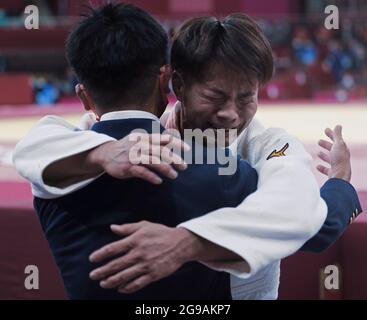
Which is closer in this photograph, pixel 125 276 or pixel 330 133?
pixel 125 276

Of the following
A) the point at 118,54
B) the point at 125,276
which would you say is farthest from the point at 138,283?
the point at 118,54

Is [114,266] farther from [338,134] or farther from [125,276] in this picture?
[338,134]

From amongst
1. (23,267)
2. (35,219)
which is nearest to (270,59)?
(35,219)

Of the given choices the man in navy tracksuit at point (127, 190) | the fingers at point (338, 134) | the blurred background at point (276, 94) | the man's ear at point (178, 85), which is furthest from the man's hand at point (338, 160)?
the blurred background at point (276, 94)

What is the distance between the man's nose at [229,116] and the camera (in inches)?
50.4

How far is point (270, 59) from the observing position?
1260 mm

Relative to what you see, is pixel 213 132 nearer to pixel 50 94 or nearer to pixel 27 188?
pixel 27 188

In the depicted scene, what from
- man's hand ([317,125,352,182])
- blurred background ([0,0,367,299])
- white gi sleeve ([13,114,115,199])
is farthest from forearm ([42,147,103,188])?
blurred background ([0,0,367,299])

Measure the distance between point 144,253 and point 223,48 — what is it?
1.44ft

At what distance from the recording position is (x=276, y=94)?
8.90 meters

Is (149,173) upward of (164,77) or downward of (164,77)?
downward

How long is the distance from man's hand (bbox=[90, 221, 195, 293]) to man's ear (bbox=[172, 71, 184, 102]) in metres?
0.42

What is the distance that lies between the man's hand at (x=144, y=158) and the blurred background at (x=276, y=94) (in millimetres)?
884

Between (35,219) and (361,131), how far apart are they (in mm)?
3493
